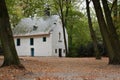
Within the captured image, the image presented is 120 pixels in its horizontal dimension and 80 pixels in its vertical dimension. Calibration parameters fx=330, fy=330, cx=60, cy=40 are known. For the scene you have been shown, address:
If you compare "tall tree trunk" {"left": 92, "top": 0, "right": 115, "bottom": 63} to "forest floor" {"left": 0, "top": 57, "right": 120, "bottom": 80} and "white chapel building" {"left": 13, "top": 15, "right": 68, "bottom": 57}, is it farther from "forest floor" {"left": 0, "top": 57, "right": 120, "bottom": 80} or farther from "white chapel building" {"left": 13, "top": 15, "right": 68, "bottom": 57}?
"white chapel building" {"left": 13, "top": 15, "right": 68, "bottom": 57}

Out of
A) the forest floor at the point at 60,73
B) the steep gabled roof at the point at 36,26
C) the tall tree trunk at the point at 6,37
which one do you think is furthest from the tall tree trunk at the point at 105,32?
the steep gabled roof at the point at 36,26

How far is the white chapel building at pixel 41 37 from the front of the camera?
2596 inches

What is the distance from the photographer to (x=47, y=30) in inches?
2601

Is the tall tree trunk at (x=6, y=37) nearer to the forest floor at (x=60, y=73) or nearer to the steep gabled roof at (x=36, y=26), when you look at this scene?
the forest floor at (x=60, y=73)

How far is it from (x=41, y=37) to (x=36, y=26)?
9.22 ft

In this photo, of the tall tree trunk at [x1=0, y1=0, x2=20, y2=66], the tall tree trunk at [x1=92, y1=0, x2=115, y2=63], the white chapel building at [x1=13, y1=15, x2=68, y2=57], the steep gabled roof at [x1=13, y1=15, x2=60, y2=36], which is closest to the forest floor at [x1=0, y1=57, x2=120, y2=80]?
the tall tree trunk at [x1=0, y1=0, x2=20, y2=66]

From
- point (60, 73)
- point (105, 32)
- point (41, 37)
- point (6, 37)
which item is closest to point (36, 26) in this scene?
point (41, 37)

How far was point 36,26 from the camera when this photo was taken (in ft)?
225

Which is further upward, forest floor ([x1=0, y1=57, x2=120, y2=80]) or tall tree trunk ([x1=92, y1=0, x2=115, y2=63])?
tall tree trunk ([x1=92, y1=0, x2=115, y2=63])

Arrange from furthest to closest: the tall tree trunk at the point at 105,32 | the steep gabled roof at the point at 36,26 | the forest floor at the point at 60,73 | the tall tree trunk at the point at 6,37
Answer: the steep gabled roof at the point at 36,26
the tall tree trunk at the point at 105,32
the tall tree trunk at the point at 6,37
the forest floor at the point at 60,73

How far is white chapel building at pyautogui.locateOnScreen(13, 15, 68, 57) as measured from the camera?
216 feet

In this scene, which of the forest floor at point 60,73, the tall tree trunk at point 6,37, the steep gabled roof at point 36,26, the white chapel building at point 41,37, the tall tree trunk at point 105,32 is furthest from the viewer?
the steep gabled roof at point 36,26

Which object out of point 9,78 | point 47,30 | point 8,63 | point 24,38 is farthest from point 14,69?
point 24,38

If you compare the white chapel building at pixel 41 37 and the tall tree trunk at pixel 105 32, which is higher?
the tall tree trunk at pixel 105 32
